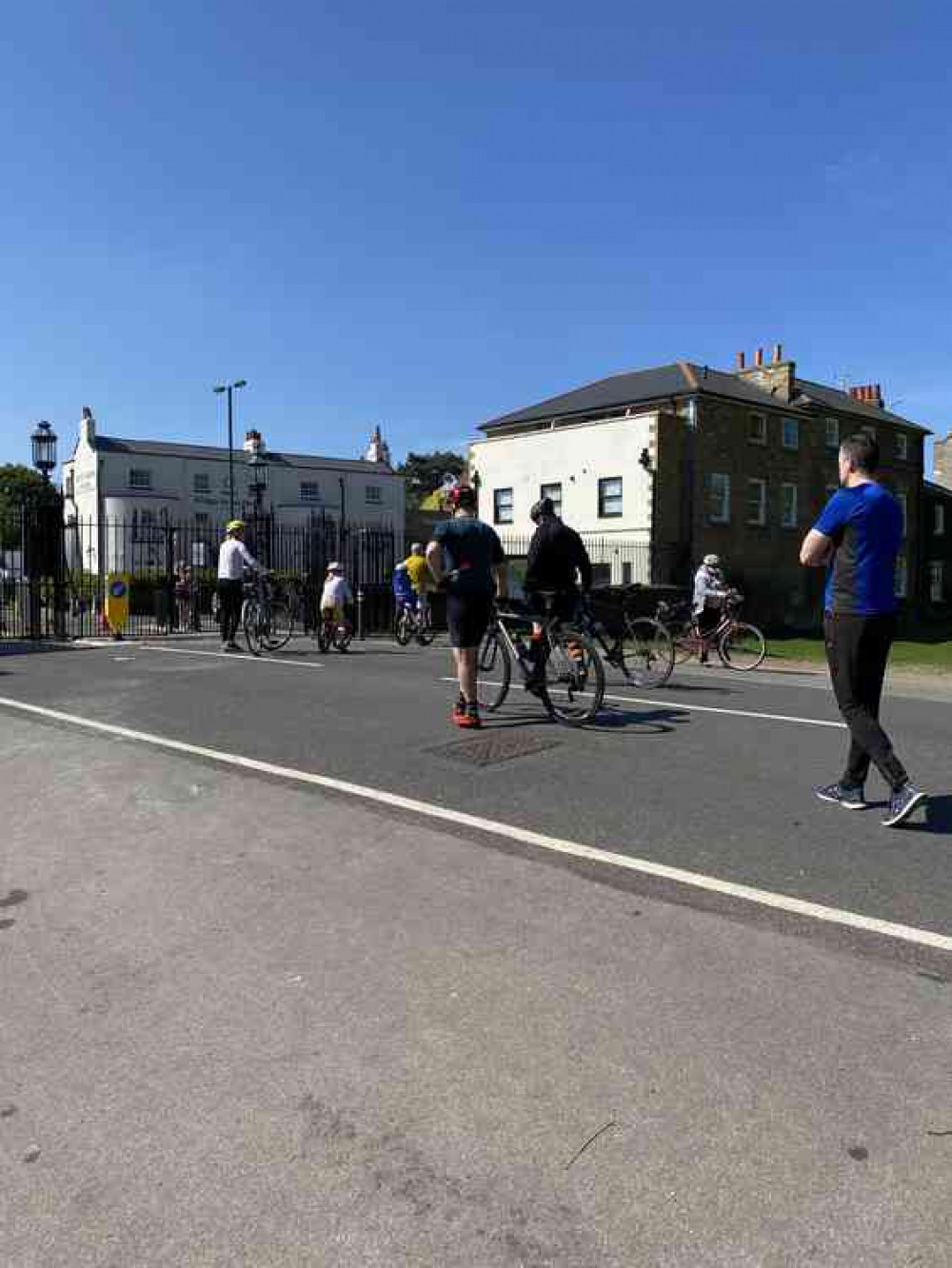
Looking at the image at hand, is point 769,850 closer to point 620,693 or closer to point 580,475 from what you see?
point 620,693

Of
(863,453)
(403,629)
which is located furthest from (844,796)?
(403,629)

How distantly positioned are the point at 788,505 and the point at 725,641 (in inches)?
1109

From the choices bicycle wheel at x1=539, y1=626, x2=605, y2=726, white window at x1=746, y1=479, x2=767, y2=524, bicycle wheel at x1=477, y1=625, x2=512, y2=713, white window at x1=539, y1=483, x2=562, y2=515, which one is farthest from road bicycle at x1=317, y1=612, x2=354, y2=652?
white window at x1=746, y1=479, x2=767, y2=524

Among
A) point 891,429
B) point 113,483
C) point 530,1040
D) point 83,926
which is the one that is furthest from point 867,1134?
point 113,483

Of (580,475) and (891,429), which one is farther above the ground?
(891,429)

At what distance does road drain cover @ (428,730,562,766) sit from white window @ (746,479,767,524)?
34129 millimetres

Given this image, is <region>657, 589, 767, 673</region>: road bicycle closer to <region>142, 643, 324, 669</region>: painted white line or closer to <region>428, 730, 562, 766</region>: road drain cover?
<region>142, 643, 324, 669</region>: painted white line

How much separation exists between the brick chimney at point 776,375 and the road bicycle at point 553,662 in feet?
123

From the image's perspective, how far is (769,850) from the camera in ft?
14.3

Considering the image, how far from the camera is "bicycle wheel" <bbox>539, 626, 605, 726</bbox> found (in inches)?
295

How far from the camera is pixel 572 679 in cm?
774

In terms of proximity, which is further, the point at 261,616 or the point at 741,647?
the point at 741,647

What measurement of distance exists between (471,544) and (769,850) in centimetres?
372

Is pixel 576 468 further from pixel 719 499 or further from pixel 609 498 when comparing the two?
pixel 719 499
